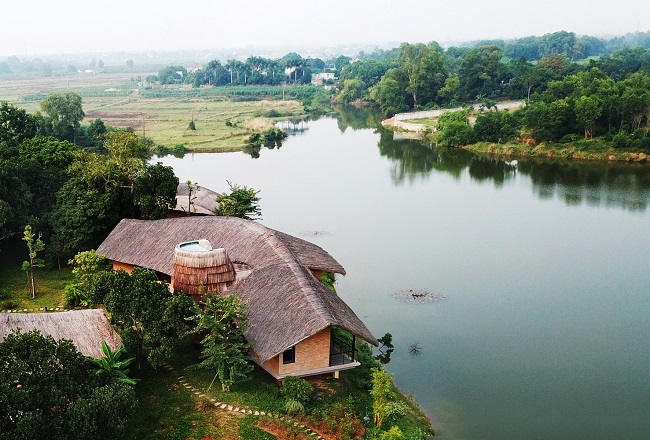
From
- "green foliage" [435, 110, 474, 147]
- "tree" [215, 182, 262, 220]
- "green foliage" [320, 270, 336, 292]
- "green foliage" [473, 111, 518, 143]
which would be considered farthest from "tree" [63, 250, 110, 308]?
"green foliage" [473, 111, 518, 143]

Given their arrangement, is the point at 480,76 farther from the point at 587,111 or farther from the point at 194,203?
the point at 194,203

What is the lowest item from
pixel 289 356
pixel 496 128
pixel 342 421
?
pixel 342 421

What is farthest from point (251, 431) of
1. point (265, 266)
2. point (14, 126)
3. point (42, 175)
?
point (14, 126)

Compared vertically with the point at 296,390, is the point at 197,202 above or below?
above

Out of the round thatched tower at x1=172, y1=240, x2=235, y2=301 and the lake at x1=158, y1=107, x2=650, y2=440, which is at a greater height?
the round thatched tower at x1=172, y1=240, x2=235, y2=301

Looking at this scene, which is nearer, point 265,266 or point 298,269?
point 298,269

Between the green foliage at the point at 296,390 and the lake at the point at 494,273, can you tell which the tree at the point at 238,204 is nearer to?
the lake at the point at 494,273

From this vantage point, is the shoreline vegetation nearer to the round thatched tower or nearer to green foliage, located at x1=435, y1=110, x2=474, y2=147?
green foliage, located at x1=435, y1=110, x2=474, y2=147
